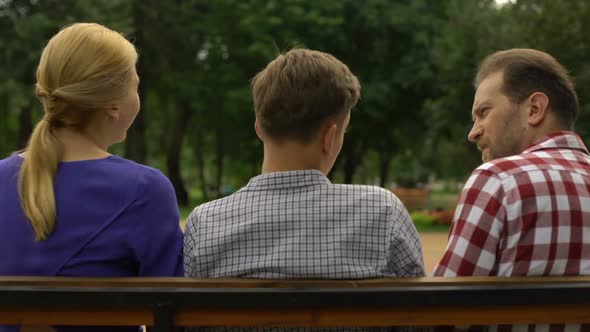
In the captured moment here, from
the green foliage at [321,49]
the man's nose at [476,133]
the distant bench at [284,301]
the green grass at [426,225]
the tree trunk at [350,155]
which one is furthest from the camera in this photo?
the tree trunk at [350,155]

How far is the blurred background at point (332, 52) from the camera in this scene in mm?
24453

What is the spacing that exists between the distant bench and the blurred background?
66.7ft

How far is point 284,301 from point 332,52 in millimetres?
30725

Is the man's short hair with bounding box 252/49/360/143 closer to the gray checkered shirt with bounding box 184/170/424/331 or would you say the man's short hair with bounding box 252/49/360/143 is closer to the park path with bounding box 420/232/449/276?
the gray checkered shirt with bounding box 184/170/424/331

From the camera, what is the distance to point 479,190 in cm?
215

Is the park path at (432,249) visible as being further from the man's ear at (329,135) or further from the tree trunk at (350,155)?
the tree trunk at (350,155)

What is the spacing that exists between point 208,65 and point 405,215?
101ft

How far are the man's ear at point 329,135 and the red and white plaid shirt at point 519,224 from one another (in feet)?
1.32

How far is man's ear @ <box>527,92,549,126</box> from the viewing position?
2.40 meters

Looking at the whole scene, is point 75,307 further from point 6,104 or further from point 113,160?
point 6,104

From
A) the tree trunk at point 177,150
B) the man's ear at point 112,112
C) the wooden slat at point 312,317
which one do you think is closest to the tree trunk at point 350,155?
the tree trunk at point 177,150

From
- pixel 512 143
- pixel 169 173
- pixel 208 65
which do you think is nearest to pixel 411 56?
pixel 208 65

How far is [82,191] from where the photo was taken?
7.07 feet

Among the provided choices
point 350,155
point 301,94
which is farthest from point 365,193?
point 350,155
